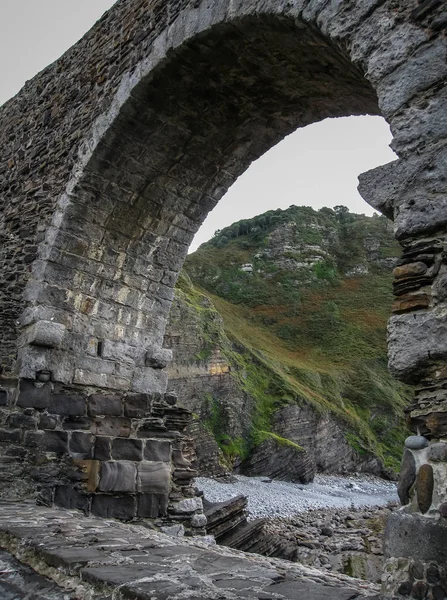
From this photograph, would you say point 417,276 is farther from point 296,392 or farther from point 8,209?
point 296,392

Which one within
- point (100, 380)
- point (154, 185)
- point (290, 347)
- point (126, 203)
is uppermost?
point (290, 347)

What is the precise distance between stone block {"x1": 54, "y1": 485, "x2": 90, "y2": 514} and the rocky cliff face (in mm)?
9983

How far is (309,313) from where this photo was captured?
43.9 m

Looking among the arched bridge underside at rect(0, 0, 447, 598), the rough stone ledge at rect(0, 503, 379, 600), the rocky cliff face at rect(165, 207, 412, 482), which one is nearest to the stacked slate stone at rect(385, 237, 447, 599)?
the rough stone ledge at rect(0, 503, 379, 600)

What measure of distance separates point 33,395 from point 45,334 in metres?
0.58

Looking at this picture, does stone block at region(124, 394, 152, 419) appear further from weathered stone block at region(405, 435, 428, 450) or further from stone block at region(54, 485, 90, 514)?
weathered stone block at region(405, 435, 428, 450)

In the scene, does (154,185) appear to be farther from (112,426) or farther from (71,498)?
(71,498)

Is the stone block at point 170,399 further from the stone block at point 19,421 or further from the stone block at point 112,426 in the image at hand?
the stone block at point 19,421

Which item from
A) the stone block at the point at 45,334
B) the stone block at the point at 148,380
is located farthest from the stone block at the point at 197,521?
the stone block at the point at 45,334

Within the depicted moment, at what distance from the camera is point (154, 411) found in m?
5.63

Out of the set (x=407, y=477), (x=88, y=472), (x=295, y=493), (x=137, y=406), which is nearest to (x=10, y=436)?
(x=88, y=472)

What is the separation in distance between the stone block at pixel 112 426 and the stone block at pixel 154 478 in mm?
377

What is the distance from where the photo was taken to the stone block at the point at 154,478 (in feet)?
17.1

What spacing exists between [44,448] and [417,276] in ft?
12.9
